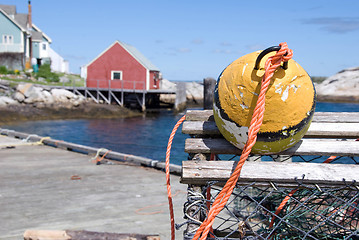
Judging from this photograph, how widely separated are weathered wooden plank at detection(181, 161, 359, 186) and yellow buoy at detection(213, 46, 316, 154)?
0.22 m

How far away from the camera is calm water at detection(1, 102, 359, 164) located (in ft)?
75.0

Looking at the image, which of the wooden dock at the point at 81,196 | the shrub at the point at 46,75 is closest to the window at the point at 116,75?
the shrub at the point at 46,75

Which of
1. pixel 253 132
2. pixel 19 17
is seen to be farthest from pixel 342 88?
pixel 253 132

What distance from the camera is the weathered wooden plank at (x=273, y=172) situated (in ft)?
9.44

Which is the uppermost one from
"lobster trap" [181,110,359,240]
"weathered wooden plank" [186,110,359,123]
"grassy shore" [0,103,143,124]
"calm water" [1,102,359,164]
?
"weathered wooden plank" [186,110,359,123]

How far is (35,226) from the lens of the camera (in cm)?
628

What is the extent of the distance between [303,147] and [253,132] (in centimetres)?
97

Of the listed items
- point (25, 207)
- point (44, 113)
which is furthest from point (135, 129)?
point (25, 207)

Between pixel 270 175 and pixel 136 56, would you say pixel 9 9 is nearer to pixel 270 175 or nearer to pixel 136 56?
pixel 136 56

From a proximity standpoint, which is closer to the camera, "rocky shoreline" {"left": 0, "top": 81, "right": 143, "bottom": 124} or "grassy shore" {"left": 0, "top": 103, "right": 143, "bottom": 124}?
"grassy shore" {"left": 0, "top": 103, "right": 143, "bottom": 124}

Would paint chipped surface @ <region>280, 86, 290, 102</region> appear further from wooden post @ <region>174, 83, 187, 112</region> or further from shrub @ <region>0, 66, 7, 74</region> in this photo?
shrub @ <region>0, 66, 7, 74</region>

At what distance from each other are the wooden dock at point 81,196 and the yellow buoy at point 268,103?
10.6 feet

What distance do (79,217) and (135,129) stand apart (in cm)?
2581

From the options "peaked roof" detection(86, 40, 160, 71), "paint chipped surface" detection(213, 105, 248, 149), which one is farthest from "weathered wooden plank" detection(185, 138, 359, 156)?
"peaked roof" detection(86, 40, 160, 71)
